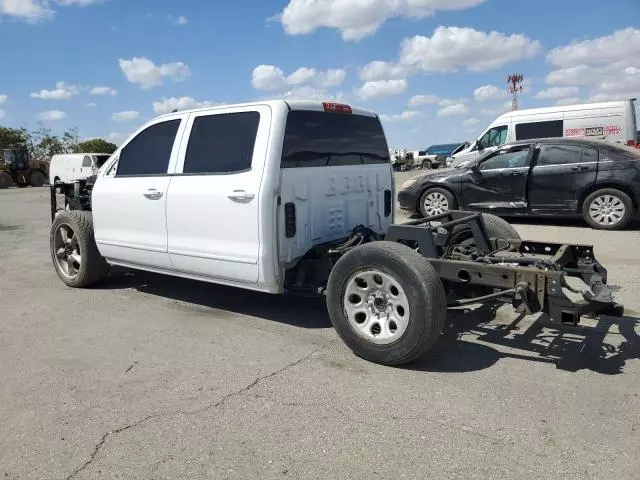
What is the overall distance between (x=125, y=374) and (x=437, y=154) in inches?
1954


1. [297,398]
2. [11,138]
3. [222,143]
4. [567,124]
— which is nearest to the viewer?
[297,398]

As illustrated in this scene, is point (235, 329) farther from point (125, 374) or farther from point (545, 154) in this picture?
point (545, 154)

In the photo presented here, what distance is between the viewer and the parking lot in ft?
9.22

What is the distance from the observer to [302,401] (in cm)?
348

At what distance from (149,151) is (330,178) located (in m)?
1.84

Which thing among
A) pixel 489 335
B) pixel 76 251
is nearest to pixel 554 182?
pixel 489 335

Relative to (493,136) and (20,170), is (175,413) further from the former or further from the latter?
(20,170)

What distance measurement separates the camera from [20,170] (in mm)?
34438

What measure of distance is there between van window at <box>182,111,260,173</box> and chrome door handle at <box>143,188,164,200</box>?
1.20 ft

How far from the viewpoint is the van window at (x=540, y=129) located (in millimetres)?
15023

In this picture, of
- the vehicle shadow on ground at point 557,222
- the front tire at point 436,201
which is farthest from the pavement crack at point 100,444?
the vehicle shadow on ground at point 557,222

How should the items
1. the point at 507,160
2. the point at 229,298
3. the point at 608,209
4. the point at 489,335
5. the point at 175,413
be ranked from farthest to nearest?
the point at 507,160 < the point at 608,209 < the point at 229,298 < the point at 489,335 < the point at 175,413

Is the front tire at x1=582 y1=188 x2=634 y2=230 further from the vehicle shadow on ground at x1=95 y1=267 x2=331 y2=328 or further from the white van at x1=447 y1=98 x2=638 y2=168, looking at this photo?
the vehicle shadow on ground at x1=95 y1=267 x2=331 y2=328

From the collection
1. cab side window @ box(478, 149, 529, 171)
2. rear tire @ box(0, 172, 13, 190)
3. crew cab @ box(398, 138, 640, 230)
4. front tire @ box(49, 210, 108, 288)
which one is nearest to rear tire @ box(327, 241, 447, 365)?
front tire @ box(49, 210, 108, 288)
